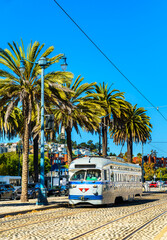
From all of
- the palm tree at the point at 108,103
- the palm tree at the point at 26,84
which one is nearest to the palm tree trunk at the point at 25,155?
the palm tree at the point at 26,84

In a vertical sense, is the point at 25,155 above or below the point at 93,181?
above

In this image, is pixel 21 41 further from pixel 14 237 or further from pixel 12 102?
pixel 14 237

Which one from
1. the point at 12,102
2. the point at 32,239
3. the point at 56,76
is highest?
the point at 56,76

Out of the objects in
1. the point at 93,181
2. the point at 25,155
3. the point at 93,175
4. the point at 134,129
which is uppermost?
the point at 134,129

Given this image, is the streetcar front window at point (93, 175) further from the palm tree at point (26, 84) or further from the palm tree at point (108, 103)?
the palm tree at point (108, 103)

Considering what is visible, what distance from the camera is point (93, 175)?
23031 millimetres

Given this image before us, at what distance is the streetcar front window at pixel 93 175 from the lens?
75.1ft

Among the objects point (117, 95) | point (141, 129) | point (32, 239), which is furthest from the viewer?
point (141, 129)

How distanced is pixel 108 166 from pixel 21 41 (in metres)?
11.2

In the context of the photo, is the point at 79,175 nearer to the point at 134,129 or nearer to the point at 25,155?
the point at 25,155

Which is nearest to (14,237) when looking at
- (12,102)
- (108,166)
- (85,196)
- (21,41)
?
(85,196)

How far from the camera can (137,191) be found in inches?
1271

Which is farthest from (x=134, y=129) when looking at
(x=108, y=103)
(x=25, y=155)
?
(x=25, y=155)

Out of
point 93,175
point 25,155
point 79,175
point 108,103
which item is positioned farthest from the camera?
point 108,103
